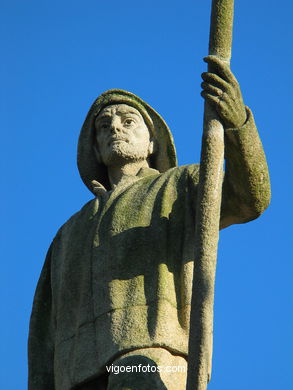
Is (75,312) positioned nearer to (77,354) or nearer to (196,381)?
(77,354)

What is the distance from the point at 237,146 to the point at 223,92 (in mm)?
442

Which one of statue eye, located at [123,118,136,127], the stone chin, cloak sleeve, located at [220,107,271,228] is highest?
statue eye, located at [123,118,136,127]

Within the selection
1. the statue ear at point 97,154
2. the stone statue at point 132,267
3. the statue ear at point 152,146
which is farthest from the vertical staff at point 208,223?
the statue ear at point 97,154

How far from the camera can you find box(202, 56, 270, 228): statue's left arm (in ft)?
40.3

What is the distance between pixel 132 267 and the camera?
1249 centimetres

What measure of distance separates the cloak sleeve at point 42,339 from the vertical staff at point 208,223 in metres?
1.77

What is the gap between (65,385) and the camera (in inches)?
492

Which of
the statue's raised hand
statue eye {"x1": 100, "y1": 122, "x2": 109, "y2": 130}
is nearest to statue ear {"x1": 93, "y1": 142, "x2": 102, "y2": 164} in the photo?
statue eye {"x1": 100, "y1": 122, "x2": 109, "y2": 130}

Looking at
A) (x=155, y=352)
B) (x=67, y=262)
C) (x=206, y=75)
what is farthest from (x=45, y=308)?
(x=206, y=75)

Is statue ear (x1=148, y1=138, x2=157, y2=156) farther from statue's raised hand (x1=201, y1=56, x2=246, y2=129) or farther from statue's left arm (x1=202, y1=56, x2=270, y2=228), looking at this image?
statue's raised hand (x1=201, y1=56, x2=246, y2=129)

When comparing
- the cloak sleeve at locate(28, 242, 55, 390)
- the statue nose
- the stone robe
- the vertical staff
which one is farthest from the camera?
the statue nose

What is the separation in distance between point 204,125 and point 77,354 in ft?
6.86

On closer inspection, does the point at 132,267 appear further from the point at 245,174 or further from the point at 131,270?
the point at 245,174

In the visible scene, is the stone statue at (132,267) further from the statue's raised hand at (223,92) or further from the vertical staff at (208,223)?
the vertical staff at (208,223)
